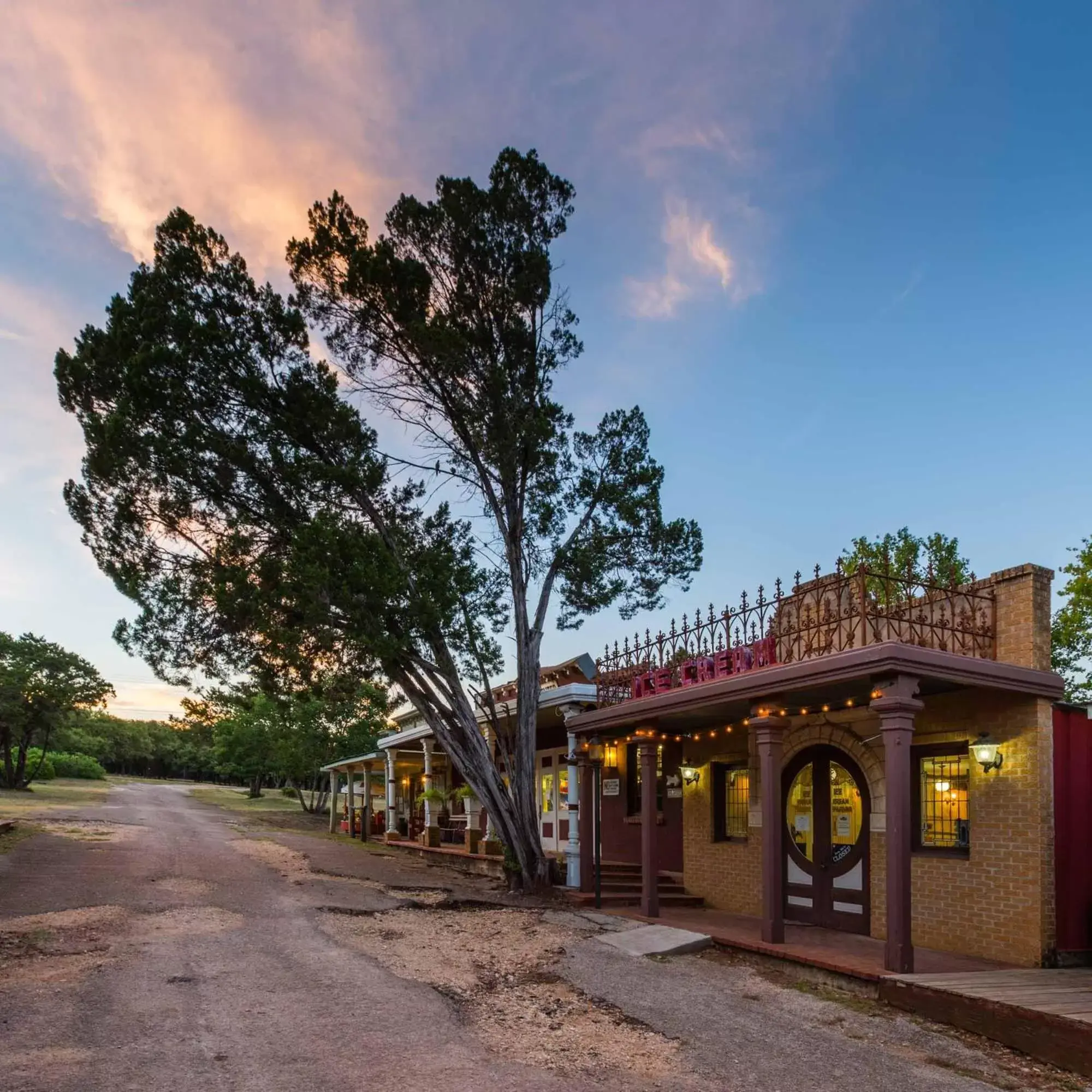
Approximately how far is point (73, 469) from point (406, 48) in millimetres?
12951

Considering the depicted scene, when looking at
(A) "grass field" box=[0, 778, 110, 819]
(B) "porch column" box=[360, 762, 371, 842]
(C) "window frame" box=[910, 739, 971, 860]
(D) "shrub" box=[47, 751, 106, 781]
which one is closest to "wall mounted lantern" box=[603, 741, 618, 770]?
(C) "window frame" box=[910, 739, 971, 860]

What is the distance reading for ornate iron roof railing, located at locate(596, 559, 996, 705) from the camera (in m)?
8.91

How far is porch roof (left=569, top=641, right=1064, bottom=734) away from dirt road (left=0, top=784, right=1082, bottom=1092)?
2.89 meters

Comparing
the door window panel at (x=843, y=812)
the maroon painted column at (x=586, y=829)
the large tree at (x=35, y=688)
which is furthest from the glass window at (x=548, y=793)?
the large tree at (x=35, y=688)

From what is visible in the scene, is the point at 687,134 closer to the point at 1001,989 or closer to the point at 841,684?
the point at 841,684

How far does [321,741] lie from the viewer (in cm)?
3638

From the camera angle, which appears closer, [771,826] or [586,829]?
[771,826]

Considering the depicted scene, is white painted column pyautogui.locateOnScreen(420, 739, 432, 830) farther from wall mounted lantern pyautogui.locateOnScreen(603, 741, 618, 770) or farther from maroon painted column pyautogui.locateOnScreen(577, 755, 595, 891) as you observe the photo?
wall mounted lantern pyautogui.locateOnScreen(603, 741, 618, 770)

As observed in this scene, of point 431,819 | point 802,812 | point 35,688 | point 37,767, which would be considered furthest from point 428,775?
point 37,767

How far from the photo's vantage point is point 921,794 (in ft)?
31.9

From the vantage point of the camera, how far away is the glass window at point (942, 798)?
30.4 ft

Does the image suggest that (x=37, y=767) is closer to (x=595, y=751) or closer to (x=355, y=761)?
(x=355, y=761)

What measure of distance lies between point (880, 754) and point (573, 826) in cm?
614

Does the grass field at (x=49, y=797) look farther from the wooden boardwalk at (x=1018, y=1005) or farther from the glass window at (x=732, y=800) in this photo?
the wooden boardwalk at (x=1018, y=1005)
